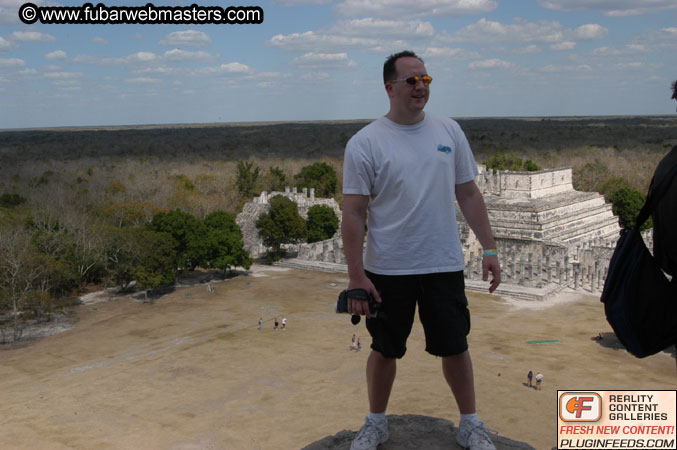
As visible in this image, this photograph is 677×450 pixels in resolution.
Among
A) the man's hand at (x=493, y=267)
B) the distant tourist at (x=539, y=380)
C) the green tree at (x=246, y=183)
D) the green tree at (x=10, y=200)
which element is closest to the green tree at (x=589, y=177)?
the green tree at (x=246, y=183)

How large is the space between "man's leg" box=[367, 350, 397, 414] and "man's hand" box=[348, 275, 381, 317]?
62cm

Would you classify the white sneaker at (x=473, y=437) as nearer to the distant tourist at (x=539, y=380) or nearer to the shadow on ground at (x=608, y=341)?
the distant tourist at (x=539, y=380)

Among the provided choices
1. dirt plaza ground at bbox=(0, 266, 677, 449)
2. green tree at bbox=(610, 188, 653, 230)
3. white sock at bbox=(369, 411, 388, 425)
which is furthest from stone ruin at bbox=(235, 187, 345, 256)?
white sock at bbox=(369, 411, 388, 425)

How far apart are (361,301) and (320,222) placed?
33.1 metres

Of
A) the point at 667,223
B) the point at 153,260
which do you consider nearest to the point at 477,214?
the point at 667,223

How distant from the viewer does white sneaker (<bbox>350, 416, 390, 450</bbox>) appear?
490 cm

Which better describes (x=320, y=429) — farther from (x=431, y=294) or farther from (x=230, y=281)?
(x=230, y=281)

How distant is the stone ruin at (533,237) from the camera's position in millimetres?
29328

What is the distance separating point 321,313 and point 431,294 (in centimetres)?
2142

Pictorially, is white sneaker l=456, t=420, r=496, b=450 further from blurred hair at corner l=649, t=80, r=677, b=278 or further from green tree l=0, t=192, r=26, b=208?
green tree l=0, t=192, r=26, b=208

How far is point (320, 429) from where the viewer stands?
48.7 feet

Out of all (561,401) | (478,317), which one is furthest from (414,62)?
(478,317)

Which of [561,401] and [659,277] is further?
[561,401]

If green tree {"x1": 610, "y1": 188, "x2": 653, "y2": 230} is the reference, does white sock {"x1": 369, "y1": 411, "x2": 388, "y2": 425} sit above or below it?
above
